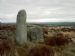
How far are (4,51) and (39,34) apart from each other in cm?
882

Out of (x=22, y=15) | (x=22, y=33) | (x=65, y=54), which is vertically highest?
(x=22, y=15)

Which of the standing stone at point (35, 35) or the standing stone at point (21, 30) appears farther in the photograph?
the standing stone at point (35, 35)

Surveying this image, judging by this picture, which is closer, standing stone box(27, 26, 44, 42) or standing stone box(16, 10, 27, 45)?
standing stone box(16, 10, 27, 45)

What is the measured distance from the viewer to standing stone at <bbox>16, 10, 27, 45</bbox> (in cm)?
1645

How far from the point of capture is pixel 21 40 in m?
16.5

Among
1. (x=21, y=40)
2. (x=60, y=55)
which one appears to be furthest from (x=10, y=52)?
(x=21, y=40)

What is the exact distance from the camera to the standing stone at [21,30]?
16453mm

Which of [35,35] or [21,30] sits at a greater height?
[21,30]

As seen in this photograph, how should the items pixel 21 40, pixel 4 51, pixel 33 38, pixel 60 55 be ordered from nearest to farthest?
1. pixel 4 51
2. pixel 60 55
3. pixel 21 40
4. pixel 33 38

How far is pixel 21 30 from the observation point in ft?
54.4

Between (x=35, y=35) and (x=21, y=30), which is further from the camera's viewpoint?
(x=35, y=35)

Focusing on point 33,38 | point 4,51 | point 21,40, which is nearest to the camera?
point 4,51

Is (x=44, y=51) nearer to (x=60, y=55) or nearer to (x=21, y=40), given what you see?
(x=60, y=55)

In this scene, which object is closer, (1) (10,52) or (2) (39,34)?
(1) (10,52)
